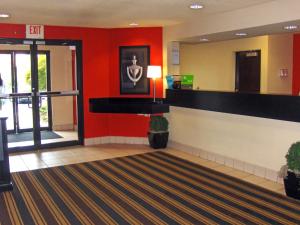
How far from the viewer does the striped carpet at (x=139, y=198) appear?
140 inches

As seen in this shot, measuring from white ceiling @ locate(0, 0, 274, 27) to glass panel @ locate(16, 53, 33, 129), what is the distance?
92 cm

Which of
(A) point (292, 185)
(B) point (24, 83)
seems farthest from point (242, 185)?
(B) point (24, 83)

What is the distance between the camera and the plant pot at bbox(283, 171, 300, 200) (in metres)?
4.02

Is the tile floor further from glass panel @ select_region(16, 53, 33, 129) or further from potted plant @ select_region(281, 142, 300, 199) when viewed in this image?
glass panel @ select_region(16, 53, 33, 129)

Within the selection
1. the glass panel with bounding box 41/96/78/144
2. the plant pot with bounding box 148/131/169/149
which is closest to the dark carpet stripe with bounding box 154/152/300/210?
the plant pot with bounding box 148/131/169/149

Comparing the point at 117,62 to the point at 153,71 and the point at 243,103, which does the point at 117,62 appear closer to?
the point at 153,71

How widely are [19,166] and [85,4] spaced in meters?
2.87

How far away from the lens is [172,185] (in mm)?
4551

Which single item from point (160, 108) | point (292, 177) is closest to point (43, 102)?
point (160, 108)

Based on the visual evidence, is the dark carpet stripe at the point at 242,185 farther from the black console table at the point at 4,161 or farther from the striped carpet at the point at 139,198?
the black console table at the point at 4,161

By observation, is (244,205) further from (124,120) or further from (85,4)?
(124,120)

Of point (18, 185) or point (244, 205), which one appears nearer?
point (244, 205)

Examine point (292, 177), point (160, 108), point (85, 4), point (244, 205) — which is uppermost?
point (85, 4)

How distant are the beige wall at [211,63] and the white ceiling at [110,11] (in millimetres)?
1611
